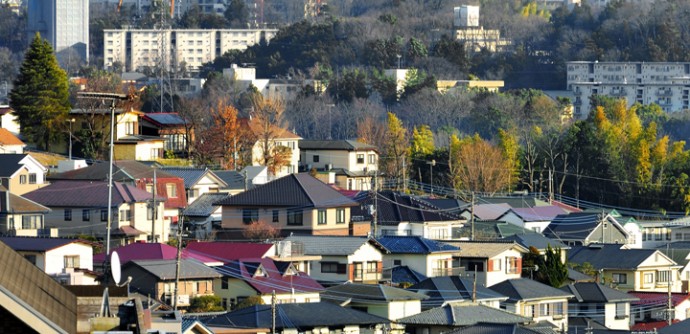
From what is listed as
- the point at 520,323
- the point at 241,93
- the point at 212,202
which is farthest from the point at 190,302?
the point at 241,93

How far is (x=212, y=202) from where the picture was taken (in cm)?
3275

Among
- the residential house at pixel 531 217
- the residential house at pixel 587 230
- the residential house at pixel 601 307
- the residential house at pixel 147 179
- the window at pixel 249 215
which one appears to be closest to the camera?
the residential house at pixel 601 307

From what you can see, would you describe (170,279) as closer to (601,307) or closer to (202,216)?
(601,307)

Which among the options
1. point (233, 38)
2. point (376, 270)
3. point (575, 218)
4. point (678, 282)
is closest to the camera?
point (376, 270)

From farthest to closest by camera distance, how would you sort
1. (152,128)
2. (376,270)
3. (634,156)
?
(634,156), (152,128), (376,270)

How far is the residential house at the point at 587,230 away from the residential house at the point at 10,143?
36.2ft

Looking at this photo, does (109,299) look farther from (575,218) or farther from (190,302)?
(575,218)

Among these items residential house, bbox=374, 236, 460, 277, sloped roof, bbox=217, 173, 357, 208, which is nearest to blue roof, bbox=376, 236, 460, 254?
residential house, bbox=374, 236, 460, 277

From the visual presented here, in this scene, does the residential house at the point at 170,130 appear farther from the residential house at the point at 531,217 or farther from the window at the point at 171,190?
the residential house at the point at 531,217

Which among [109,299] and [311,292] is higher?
[109,299]

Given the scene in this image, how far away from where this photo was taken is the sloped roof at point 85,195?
2944 centimetres

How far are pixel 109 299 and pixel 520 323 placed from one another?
51.7 feet

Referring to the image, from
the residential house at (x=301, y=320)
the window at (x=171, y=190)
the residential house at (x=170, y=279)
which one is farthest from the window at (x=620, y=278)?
the residential house at (x=170, y=279)

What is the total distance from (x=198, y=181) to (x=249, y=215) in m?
4.65
